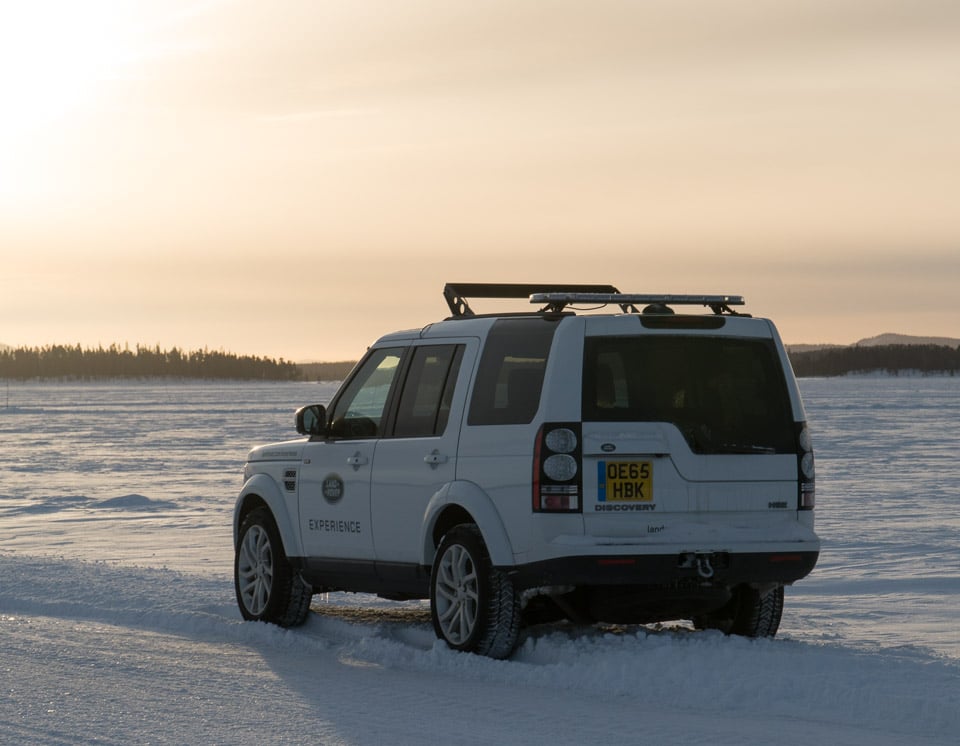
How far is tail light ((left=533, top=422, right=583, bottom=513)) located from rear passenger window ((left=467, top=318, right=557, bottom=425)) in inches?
10.1

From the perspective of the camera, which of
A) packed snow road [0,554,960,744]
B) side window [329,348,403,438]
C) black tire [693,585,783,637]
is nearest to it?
packed snow road [0,554,960,744]

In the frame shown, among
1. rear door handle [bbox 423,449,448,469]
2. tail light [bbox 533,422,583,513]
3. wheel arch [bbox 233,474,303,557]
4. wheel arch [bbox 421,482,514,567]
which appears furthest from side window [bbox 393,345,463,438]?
wheel arch [bbox 233,474,303,557]

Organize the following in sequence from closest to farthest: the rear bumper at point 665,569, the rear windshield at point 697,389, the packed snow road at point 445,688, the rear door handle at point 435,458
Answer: the packed snow road at point 445,688 < the rear bumper at point 665,569 < the rear windshield at point 697,389 < the rear door handle at point 435,458

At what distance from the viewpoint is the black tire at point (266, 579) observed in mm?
10445

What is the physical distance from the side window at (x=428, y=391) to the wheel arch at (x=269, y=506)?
146cm

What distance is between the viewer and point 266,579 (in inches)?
418

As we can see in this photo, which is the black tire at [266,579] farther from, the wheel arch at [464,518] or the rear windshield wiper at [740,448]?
the rear windshield wiper at [740,448]

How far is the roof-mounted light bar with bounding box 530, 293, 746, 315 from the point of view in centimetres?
871

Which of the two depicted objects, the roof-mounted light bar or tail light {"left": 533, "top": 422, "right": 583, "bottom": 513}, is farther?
the roof-mounted light bar

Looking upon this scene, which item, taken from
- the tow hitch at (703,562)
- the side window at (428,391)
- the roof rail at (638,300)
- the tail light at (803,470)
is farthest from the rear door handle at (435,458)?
the tail light at (803,470)

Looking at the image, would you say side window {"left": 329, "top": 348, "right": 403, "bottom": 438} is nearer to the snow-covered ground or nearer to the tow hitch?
the snow-covered ground

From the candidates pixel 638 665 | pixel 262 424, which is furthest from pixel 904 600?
pixel 262 424

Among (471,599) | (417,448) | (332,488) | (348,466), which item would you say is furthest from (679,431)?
(332,488)

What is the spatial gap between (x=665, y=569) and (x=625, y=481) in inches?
21.1
